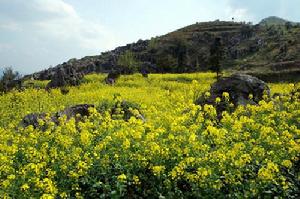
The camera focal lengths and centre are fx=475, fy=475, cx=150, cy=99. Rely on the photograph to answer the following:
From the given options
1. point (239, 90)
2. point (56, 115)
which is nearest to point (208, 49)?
point (239, 90)

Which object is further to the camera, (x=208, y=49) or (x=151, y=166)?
(x=208, y=49)

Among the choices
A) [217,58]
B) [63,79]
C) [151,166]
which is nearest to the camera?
[151,166]

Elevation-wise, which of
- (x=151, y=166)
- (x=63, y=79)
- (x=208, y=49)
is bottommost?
(x=151, y=166)

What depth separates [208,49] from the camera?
121938mm

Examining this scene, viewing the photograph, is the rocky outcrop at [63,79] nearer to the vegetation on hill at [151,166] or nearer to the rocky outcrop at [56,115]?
the rocky outcrop at [56,115]

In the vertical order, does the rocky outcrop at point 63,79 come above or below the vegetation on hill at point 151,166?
above

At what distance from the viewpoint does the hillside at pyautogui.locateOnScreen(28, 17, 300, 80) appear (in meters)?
84.2

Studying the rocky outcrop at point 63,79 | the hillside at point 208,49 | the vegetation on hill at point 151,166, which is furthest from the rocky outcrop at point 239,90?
the hillside at point 208,49

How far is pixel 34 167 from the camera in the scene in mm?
9195

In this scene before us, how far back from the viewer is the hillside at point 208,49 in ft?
276

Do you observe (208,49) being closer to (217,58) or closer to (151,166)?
(217,58)

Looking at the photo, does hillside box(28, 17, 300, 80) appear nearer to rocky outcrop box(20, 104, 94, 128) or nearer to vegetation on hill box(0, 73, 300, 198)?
rocky outcrop box(20, 104, 94, 128)

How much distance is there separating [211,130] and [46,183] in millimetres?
4450

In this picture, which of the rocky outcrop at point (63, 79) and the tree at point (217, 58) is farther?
the tree at point (217, 58)
